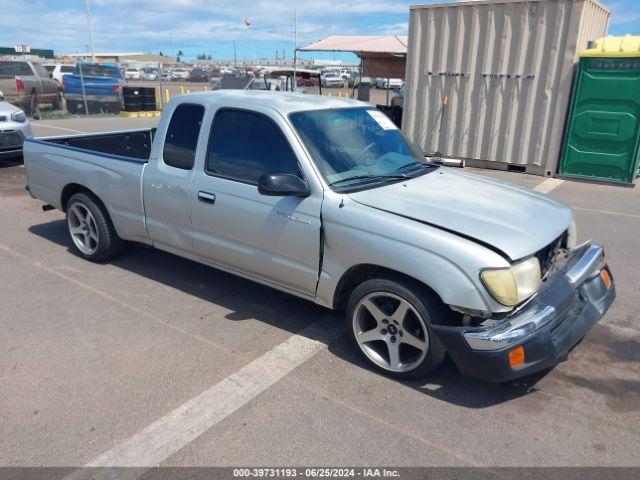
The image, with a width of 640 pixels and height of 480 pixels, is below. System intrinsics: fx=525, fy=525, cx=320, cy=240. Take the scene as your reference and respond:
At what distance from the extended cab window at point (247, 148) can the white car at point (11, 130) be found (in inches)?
297

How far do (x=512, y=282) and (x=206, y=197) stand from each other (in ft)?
7.87

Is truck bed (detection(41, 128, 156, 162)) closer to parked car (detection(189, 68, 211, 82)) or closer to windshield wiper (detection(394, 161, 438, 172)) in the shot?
windshield wiper (detection(394, 161, 438, 172))

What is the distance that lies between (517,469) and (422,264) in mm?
1192

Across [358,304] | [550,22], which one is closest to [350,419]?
[358,304]

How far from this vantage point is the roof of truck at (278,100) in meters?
4.07

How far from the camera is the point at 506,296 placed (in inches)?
117

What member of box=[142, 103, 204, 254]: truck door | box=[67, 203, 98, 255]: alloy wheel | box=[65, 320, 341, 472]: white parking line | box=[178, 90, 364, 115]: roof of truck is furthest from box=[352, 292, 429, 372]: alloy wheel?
box=[67, 203, 98, 255]: alloy wheel

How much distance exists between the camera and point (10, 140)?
9906mm

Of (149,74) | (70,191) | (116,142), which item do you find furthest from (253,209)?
(149,74)

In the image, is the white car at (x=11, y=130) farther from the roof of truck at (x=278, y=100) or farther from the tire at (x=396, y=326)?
the tire at (x=396, y=326)

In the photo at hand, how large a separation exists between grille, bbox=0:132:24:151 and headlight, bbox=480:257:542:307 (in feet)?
32.4

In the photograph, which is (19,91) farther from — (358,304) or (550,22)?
(358,304)

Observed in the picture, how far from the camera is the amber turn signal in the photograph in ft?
9.61

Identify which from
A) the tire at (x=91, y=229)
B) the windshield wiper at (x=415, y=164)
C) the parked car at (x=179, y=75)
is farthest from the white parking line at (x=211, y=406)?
the parked car at (x=179, y=75)
